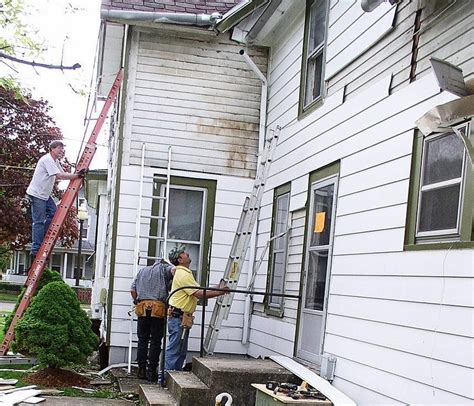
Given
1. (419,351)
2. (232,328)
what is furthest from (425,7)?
(232,328)

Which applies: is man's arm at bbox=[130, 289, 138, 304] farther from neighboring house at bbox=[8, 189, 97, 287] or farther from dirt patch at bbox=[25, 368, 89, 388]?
neighboring house at bbox=[8, 189, 97, 287]

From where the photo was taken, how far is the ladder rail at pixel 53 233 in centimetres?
839

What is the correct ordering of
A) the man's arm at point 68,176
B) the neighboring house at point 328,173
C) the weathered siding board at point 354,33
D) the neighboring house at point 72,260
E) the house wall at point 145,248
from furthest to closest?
the neighboring house at point 72,260 < the man's arm at point 68,176 < the house wall at point 145,248 < the weathered siding board at point 354,33 < the neighboring house at point 328,173

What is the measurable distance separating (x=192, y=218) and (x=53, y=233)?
1.95 meters

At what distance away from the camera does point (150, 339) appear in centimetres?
733

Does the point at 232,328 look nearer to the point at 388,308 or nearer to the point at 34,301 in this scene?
the point at 34,301

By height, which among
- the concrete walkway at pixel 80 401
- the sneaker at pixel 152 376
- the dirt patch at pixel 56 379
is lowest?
the dirt patch at pixel 56 379

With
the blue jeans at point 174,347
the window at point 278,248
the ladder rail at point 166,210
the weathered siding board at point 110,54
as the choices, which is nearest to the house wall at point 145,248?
the ladder rail at point 166,210

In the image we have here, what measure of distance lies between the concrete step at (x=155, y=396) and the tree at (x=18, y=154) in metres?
17.1

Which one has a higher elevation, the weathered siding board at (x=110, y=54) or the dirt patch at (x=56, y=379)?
the weathered siding board at (x=110, y=54)

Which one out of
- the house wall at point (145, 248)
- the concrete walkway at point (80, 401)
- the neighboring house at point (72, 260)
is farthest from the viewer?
the neighboring house at point (72, 260)

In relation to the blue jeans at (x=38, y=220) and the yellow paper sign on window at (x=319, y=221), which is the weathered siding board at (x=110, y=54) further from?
the yellow paper sign on window at (x=319, y=221)

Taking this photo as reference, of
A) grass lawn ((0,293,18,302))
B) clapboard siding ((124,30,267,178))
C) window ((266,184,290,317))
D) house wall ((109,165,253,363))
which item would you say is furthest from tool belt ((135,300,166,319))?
grass lawn ((0,293,18,302))

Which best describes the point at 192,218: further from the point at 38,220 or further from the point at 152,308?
the point at 38,220
